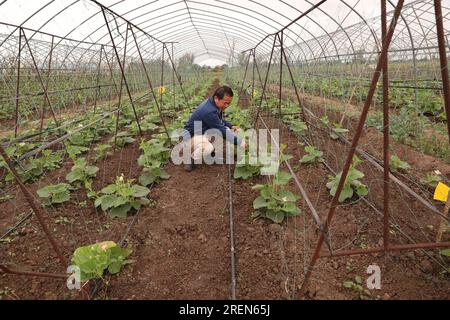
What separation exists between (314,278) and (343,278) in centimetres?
24

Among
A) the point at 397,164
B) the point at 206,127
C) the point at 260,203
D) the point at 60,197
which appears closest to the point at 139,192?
the point at 60,197

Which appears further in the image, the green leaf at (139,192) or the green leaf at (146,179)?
the green leaf at (146,179)

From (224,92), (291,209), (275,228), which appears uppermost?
(224,92)

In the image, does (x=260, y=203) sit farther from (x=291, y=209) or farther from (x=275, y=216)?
(x=291, y=209)

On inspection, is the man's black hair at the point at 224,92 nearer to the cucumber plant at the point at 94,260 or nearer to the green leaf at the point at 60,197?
the green leaf at the point at 60,197

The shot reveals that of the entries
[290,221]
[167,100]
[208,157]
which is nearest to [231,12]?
[167,100]

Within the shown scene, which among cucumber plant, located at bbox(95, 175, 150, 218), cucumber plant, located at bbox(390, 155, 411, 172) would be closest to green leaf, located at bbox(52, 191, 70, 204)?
cucumber plant, located at bbox(95, 175, 150, 218)

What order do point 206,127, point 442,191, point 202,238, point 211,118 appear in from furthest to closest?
point 206,127
point 211,118
point 202,238
point 442,191

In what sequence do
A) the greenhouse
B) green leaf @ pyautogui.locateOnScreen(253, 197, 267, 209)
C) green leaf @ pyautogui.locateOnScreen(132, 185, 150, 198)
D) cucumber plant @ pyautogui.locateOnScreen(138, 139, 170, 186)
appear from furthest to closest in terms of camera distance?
cucumber plant @ pyautogui.locateOnScreen(138, 139, 170, 186), green leaf @ pyautogui.locateOnScreen(132, 185, 150, 198), green leaf @ pyautogui.locateOnScreen(253, 197, 267, 209), the greenhouse

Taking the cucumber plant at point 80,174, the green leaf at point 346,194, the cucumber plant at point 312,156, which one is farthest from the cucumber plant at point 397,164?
the cucumber plant at point 80,174

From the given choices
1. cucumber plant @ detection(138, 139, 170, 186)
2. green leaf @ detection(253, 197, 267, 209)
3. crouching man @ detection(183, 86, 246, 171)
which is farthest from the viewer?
crouching man @ detection(183, 86, 246, 171)

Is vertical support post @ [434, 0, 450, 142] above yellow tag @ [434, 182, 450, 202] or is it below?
above

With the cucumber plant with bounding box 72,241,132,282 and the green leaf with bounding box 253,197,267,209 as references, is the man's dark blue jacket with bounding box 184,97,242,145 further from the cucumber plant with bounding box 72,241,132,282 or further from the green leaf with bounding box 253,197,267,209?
the cucumber plant with bounding box 72,241,132,282

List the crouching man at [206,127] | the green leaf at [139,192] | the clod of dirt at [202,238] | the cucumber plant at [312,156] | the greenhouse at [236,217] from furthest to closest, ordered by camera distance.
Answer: the crouching man at [206,127] → the cucumber plant at [312,156] → the green leaf at [139,192] → the clod of dirt at [202,238] → the greenhouse at [236,217]
